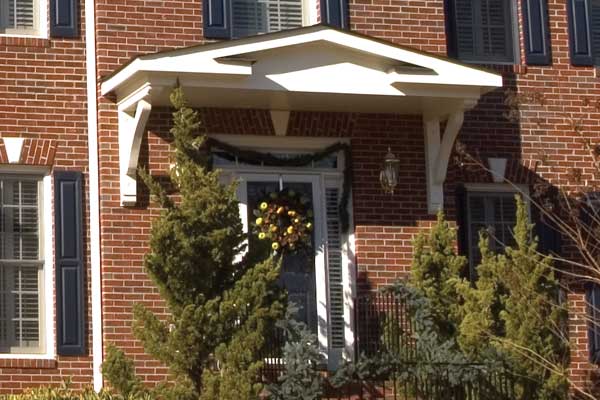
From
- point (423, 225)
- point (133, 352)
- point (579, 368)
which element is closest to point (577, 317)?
point (579, 368)

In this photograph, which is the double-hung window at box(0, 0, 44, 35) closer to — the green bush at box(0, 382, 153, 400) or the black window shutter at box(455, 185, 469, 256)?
the green bush at box(0, 382, 153, 400)

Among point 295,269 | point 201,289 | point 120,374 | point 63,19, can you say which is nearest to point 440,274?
point 295,269

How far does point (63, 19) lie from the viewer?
64.1 feet

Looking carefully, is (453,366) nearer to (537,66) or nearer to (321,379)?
(321,379)

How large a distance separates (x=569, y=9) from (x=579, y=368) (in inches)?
160

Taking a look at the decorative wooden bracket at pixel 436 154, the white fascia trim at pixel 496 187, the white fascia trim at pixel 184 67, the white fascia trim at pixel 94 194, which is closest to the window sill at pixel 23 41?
the white fascia trim at pixel 94 194

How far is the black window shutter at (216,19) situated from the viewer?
1978 cm

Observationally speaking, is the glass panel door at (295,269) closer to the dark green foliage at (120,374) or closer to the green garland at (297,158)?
the green garland at (297,158)

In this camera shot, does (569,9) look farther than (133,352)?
Yes

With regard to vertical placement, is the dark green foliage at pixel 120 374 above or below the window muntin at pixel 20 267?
below

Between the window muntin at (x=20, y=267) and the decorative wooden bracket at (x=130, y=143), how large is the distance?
2.97ft

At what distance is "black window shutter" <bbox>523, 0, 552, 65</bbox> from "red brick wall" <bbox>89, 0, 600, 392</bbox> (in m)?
0.09

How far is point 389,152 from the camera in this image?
2000cm

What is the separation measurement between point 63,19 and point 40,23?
282mm
